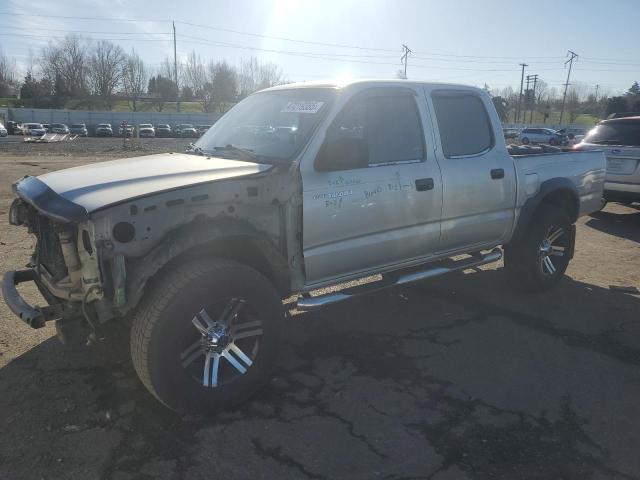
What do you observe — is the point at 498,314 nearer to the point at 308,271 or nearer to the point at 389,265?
the point at 389,265

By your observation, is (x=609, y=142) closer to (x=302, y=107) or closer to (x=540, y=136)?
(x=302, y=107)

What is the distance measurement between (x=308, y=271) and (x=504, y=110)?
365cm

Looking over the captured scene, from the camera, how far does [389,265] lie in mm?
4297

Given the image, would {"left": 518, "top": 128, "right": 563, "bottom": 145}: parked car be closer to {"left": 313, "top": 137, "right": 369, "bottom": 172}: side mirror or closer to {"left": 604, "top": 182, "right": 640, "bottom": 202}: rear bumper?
{"left": 604, "top": 182, "right": 640, "bottom": 202}: rear bumper

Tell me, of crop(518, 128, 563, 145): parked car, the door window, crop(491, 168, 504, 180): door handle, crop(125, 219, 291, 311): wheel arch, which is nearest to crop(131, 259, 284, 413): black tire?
crop(125, 219, 291, 311): wheel arch

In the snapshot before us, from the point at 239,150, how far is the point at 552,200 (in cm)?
357

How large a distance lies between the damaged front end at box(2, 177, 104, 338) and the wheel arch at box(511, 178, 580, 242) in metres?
4.09

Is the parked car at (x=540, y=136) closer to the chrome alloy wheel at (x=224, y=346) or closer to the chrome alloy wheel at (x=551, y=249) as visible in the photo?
the chrome alloy wheel at (x=551, y=249)

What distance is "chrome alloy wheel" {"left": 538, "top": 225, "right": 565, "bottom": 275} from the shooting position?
557 centimetres

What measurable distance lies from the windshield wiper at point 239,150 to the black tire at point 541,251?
9.96ft

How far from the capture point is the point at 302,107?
404 cm

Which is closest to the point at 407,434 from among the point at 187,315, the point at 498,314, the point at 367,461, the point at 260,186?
the point at 367,461

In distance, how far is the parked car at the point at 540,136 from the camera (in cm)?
4122

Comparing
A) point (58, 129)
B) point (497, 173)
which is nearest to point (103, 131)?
point (58, 129)
